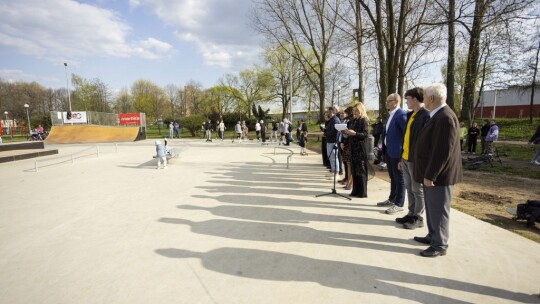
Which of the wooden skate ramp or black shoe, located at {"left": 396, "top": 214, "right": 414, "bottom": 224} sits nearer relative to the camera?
black shoe, located at {"left": 396, "top": 214, "right": 414, "bottom": 224}

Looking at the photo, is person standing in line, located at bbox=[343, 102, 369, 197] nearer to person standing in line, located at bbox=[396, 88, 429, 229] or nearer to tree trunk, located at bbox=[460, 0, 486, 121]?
person standing in line, located at bbox=[396, 88, 429, 229]

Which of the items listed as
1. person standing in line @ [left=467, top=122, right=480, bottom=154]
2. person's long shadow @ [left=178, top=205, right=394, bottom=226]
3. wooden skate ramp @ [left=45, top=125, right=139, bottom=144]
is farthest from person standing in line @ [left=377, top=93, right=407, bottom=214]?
wooden skate ramp @ [left=45, top=125, right=139, bottom=144]

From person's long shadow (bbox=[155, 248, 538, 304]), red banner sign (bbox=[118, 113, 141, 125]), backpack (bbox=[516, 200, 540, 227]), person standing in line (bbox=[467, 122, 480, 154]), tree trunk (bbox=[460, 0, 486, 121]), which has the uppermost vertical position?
tree trunk (bbox=[460, 0, 486, 121])

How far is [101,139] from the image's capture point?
25.6 meters

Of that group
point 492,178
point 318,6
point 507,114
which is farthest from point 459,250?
point 507,114

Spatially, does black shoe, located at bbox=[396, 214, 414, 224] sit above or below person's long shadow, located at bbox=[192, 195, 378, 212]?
above

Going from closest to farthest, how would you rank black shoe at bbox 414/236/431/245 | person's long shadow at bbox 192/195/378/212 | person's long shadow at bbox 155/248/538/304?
person's long shadow at bbox 155/248/538/304 → black shoe at bbox 414/236/431/245 → person's long shadow at bbox 192/195/378/212

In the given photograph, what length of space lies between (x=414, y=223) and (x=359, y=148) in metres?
1.88

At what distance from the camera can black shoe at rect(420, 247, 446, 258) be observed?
3.34 m

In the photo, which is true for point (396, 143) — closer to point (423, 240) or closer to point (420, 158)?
point (420, 158)

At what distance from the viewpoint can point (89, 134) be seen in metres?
25.7

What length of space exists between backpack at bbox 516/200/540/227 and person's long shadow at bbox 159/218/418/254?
2.01m

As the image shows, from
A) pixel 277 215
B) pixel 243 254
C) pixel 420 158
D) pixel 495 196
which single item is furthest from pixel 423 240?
pixel 495 196

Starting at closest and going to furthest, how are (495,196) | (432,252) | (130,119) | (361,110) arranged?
(432,252)
(361,110)
(495,196)
(130,119)
